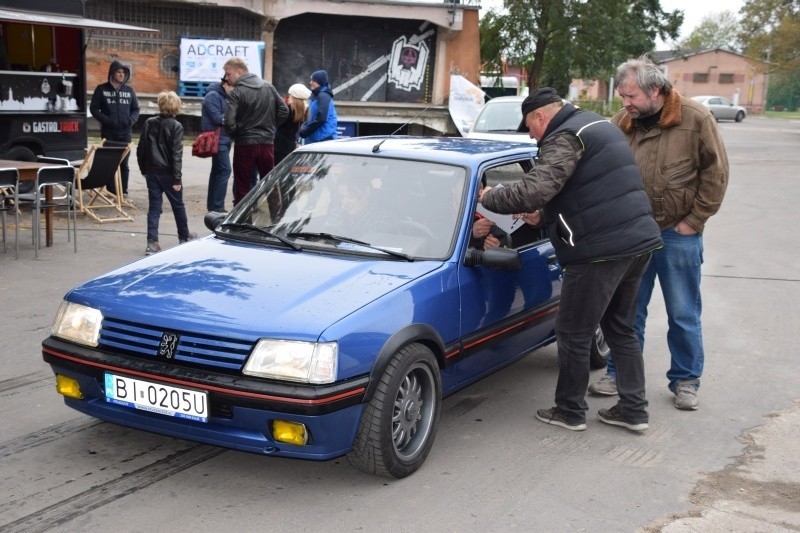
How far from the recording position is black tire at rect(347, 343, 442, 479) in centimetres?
412

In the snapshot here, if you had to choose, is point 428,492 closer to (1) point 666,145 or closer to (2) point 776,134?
(1) point 666,145

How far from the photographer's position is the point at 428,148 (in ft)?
18.1

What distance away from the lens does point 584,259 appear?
4965 mm

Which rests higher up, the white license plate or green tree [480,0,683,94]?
green tree [480,0,683,94]

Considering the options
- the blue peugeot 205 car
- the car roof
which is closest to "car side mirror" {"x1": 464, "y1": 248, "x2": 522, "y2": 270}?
the blue peugeot 205 car

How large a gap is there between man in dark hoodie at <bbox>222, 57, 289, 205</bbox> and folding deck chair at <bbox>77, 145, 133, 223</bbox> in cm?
189

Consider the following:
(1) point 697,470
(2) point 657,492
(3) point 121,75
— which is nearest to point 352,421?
(2) point 657,492

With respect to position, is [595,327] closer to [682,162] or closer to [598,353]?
[682,162]

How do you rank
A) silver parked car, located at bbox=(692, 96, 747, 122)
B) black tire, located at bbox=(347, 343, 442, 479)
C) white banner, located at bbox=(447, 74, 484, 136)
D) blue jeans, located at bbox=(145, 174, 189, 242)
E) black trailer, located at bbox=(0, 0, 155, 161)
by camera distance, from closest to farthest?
black tire, located at bbox=(347, 343, 442, 479)
blue jeans, located at bbox=(145, 174, 189, 242)
black trailer, located at bbox=(0, 0, 155, 161)
white banner, located at bbox=(447, 74, 484, 136)
silver parked car, located at bbox=(692, 96, 747, 122)

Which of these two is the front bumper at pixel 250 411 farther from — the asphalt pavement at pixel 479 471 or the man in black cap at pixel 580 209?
the man in black cap at pixel 580 209

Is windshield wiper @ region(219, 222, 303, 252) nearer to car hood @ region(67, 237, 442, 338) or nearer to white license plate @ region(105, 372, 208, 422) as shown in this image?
car hood @ region(67, 237, 442, 338)

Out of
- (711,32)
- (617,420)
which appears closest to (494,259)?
(617,420)

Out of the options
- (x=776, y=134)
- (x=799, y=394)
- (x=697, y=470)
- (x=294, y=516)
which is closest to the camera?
(x=294, y=516)

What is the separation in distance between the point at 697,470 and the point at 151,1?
81.3 ft
